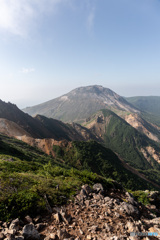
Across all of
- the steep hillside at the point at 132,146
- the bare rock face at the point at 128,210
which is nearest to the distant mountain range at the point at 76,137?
the steep hillside at the point at 132,146

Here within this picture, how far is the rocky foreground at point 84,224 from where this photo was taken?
5897 mm

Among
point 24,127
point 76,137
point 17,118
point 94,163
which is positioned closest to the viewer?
point 94,163

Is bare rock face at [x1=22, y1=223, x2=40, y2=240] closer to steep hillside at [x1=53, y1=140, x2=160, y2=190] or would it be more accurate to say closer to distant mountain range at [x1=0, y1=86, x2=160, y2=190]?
steep hillside at [x1=53, y1=140, x2=160, y2=190]

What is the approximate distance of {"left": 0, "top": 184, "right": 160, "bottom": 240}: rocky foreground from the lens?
5.90 meters

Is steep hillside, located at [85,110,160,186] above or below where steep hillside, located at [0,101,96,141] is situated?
below

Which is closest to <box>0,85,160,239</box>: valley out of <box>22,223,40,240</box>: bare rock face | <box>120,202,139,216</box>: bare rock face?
<box>22,223,40,240</box>: bare rock face

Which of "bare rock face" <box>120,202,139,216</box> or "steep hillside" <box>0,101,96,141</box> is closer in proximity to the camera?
"bare rock face" <box>120,202,139,216</box>

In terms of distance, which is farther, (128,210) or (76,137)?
(76,137)

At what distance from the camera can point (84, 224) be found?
22.9 feet

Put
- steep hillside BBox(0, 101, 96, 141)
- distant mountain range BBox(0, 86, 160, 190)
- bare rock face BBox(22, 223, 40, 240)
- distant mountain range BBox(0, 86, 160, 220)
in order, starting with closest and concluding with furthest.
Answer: bare rock face BBox(22, 223, 40, 240), distant mountain range BBox(0, 86, 160, 220), distant mountain range BBox(0, 86, 160, 190), steep hillside BBox(0, 101, 96, 141)

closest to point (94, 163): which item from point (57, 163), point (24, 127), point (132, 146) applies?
point (57, 163)

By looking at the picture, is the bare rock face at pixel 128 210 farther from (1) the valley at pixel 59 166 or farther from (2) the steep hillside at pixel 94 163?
(2) the steep hillside at pixel 94 163

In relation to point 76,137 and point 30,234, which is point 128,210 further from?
point 76,137

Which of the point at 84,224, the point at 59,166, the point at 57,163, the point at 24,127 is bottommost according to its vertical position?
the point at 57,163
